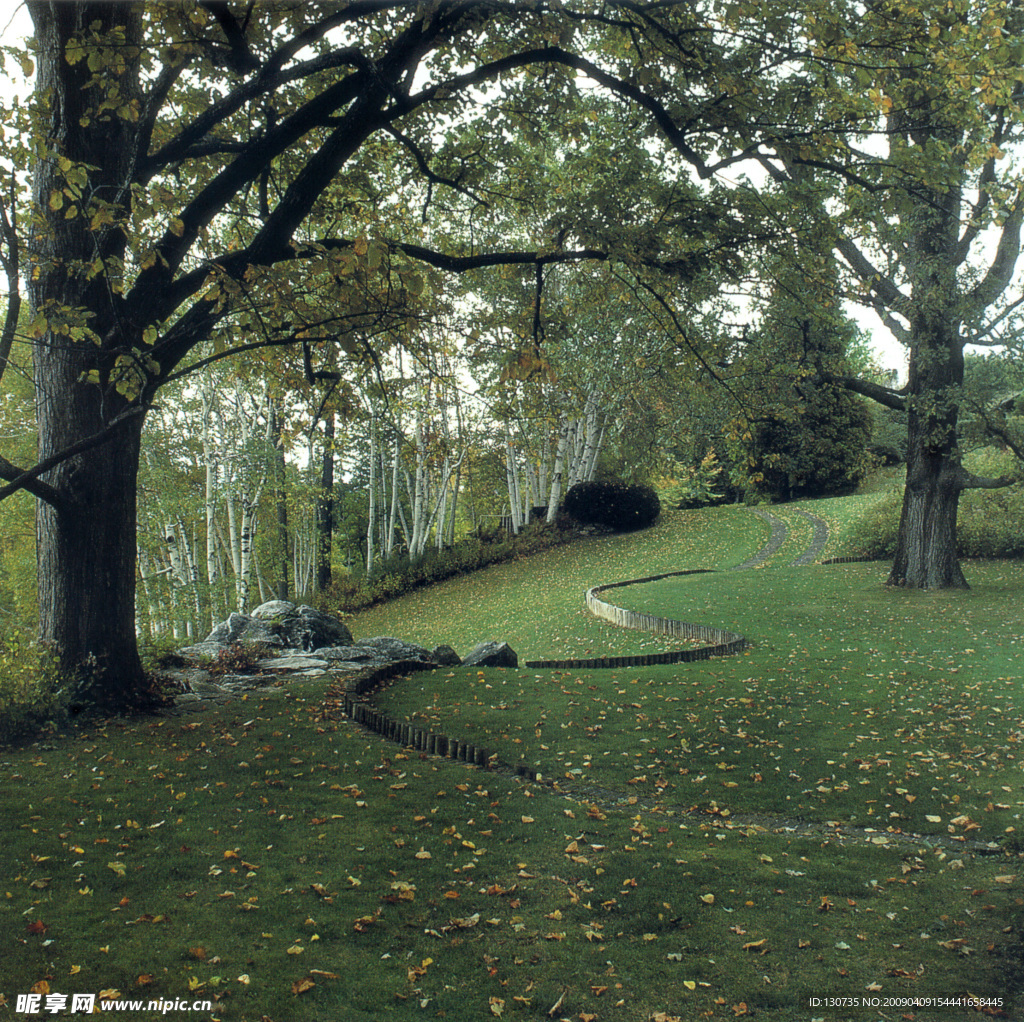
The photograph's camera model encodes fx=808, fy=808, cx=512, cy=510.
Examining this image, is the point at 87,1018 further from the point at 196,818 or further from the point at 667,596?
the point at 667,596

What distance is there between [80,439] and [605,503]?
80.5ft

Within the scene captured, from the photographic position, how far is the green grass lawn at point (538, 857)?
12.5 ft

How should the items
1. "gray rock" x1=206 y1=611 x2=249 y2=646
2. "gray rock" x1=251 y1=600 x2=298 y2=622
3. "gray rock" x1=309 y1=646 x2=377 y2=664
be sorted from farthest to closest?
"gray rock" x1=251 y1=600 x2=298 y2=622 < "gray rock" x1=206 y1=611 x2=249 y2=646 < "gray rock" x1=309 y1=646 x2=377 y2=664

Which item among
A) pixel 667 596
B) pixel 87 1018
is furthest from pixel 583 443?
pixel 87 1018

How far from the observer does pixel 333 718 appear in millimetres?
8602

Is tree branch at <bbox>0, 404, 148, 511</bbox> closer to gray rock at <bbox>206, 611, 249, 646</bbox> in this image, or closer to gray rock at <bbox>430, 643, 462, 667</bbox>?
gray rock at <bbox>206, 611, 249, 646</bbox>

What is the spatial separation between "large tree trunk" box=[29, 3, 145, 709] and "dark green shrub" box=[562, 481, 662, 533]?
929 inches

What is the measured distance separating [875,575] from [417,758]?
1685 centimetres

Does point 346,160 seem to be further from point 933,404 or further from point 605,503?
point 605,503

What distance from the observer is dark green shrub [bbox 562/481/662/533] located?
3097cm

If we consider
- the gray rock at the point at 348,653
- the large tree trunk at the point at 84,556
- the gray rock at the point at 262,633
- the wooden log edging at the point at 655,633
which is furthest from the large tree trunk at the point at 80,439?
the wooden log edging at the point at 655,633

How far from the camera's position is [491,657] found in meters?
12.8

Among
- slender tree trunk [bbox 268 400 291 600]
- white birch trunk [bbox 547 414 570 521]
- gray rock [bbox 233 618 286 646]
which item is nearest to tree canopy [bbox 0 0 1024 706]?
gray rock [bbox 233 618 286 646]

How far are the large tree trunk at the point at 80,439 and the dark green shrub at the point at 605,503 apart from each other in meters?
23.6
